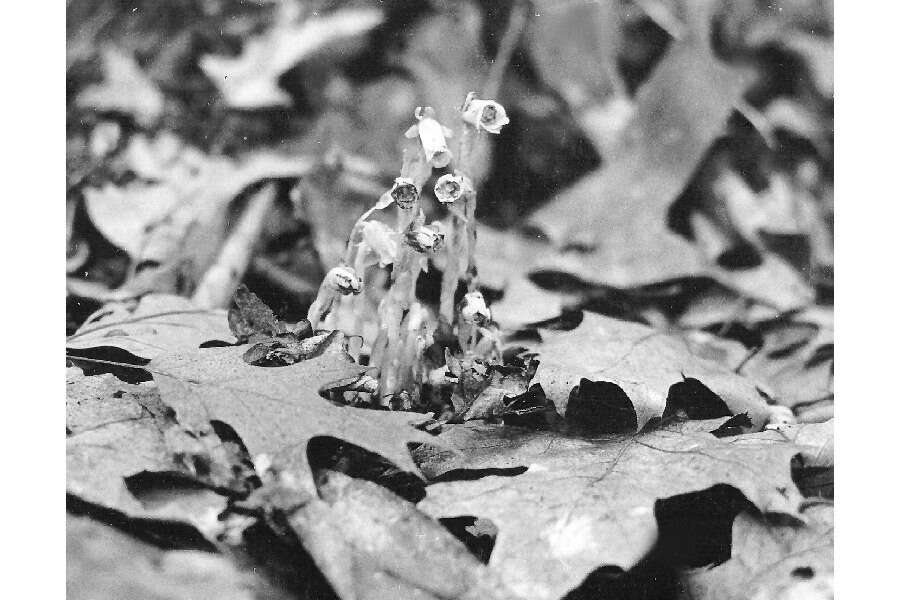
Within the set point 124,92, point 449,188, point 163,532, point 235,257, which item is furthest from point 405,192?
point 124,92

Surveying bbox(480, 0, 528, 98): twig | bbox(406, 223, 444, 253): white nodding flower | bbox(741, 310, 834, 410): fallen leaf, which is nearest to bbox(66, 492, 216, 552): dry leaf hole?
bbox(406, 223, 444, 253): white nodding flower

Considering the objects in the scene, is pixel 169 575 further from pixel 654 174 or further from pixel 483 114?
pixel 654 174

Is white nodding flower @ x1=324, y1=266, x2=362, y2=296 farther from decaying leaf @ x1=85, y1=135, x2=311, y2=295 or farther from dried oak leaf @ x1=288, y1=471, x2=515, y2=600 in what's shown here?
decaying leaf @ x1=85, y1=135, x2=311, y2=295

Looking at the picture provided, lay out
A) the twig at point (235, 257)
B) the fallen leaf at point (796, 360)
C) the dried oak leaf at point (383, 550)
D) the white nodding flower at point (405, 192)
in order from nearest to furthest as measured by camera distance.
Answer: the dried oak leaf at point (383, 550) → the white nodding flower at point (405, 192) → the fallen leaf at point (796, 360) → the twig at point (235, 257)

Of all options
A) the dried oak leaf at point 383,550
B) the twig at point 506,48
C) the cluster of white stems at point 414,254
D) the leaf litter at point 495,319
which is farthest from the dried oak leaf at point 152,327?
the twig at point 506,48

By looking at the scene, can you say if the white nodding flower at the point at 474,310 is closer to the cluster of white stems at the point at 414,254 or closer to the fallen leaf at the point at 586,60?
the cluster of white stems at the point at 414,254
